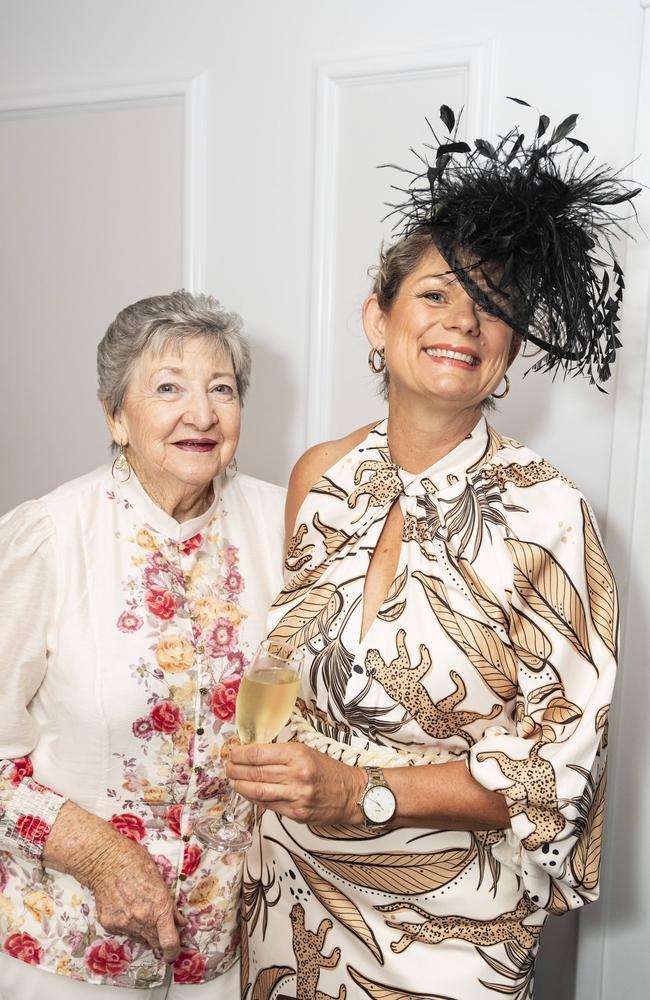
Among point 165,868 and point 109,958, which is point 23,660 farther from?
point 109,958

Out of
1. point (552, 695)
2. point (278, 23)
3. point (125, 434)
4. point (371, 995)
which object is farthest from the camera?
point (278, 23)

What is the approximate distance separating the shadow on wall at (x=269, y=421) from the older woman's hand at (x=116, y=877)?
3.63 feet

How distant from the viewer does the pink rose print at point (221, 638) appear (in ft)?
5.83

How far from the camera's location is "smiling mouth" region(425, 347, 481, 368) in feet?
5.35

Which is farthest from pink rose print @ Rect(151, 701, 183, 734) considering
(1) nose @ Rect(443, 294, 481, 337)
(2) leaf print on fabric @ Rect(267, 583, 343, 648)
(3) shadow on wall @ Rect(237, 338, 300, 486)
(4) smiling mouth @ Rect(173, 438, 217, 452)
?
(3) shadow on wall @ Rect(237, 338, 300, 486)

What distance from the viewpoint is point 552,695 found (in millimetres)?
1540

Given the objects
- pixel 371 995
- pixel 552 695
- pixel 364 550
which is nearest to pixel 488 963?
pixel 371 995

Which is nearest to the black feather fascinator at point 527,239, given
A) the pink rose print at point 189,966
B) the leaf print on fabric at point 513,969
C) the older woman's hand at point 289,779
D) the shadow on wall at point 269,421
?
the older woman's hand at point 289,779

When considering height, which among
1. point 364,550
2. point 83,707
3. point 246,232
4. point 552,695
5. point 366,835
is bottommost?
point 366,835

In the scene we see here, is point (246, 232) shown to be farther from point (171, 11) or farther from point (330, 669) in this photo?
point (330, 669)

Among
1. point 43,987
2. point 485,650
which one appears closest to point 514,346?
point 485,650

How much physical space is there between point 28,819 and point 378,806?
0.62 metres

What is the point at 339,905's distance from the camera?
1697mm

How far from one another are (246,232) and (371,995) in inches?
69.8
